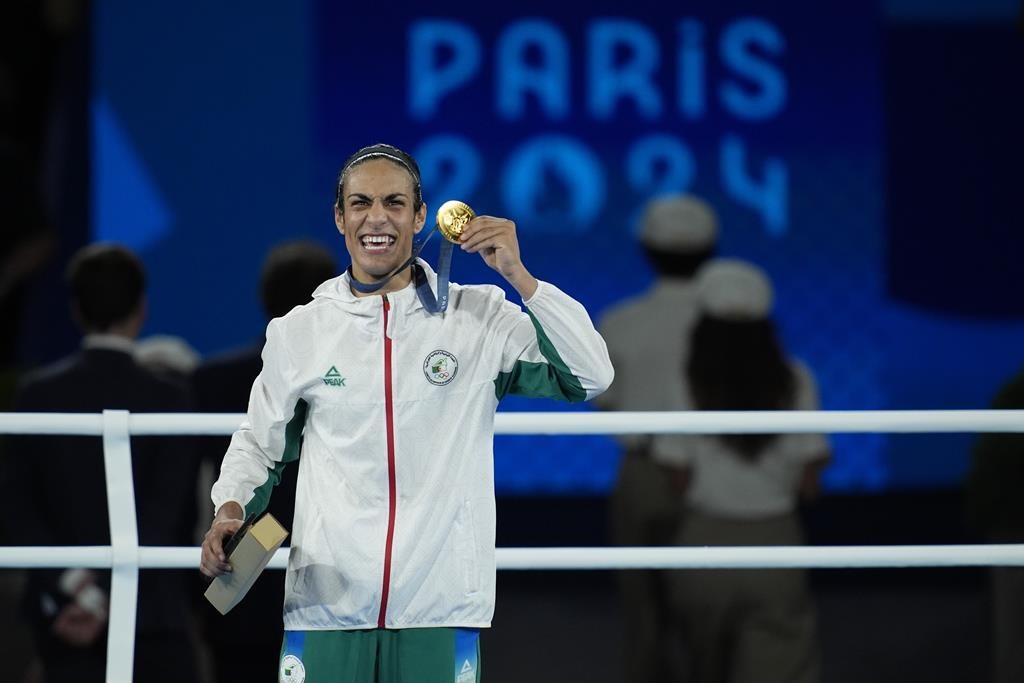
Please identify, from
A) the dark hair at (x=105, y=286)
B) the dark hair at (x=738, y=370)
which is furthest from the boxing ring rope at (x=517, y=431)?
the dark hair at (x=738, y=370)

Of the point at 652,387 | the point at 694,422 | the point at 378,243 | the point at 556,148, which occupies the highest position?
the point at 556,148

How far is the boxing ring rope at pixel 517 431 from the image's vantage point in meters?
3.36

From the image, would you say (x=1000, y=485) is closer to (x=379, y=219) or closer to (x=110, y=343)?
(x=110, y=343)

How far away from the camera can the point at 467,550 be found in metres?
2.67

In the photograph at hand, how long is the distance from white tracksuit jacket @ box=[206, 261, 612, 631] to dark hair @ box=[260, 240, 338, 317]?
4.33 ft

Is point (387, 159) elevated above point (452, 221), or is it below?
above

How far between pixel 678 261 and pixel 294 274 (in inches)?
60.8

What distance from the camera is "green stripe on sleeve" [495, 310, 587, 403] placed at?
2.70 m

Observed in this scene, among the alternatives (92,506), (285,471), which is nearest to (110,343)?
(92,506)

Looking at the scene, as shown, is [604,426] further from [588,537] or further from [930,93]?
[930,93]

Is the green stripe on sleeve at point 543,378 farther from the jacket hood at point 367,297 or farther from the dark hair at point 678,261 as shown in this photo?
the dark hair at point 678,261

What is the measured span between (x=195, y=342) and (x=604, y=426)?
444 centimetres

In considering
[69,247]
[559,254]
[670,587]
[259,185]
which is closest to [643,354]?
[670,587]

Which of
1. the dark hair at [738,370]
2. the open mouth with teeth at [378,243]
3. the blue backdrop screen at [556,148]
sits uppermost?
the blue backdrop screen at [556,148]
